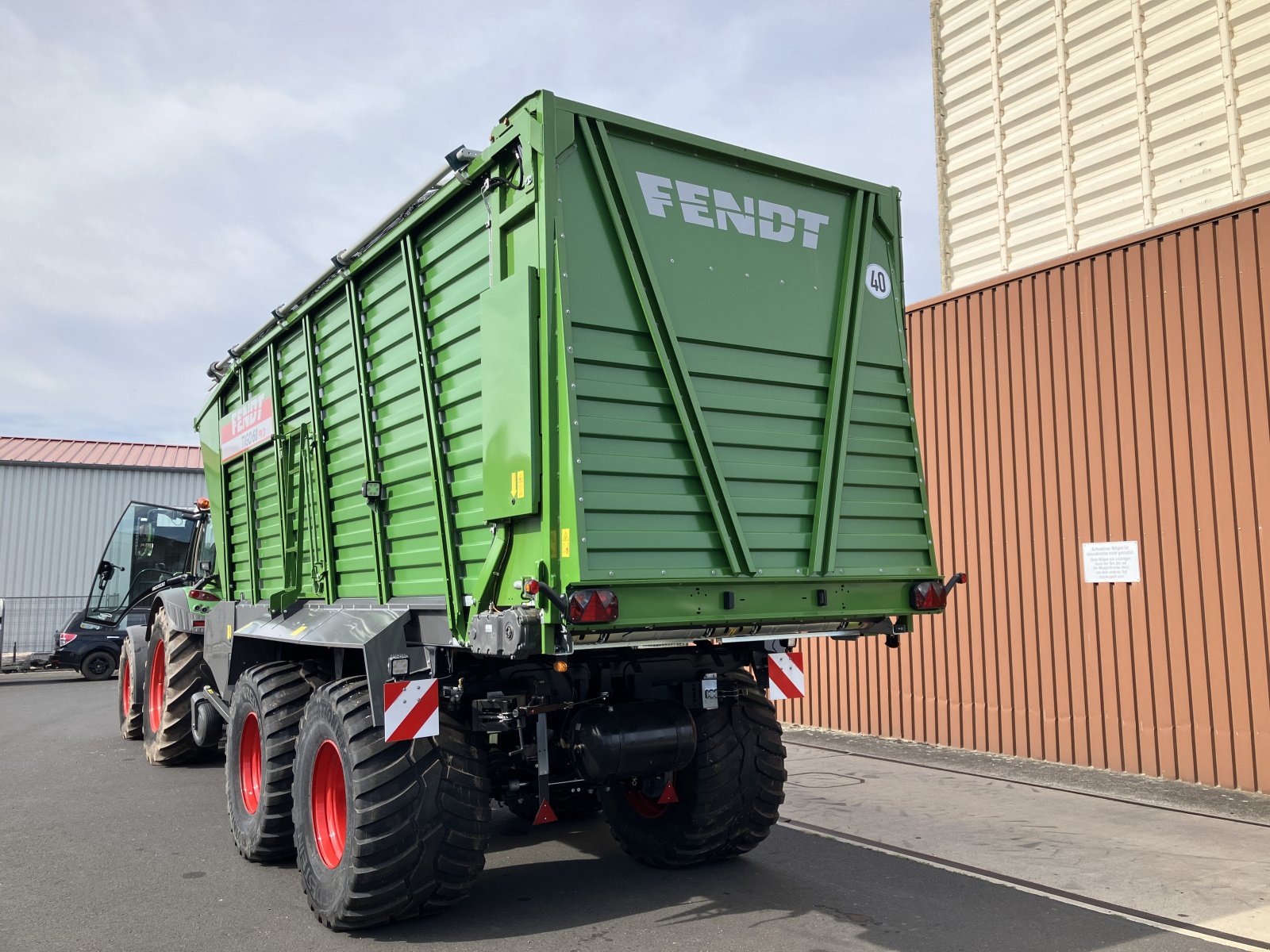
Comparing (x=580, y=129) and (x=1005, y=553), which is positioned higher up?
(x=580, y=129)

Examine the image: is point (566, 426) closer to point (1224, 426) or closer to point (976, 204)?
point (1224, 426)

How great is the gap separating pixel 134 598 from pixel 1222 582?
16674 mm

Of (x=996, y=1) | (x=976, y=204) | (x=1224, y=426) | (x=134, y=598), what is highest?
(x=996, y=1)

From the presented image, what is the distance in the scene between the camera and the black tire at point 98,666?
20062 millimetres

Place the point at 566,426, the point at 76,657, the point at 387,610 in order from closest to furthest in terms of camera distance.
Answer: the point at 566,426 → the point at 387,610 → the point at 76,657

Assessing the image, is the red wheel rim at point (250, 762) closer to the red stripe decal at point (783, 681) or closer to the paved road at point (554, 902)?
the paved road at point (554, 902)

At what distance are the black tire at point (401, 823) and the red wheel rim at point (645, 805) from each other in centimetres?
135

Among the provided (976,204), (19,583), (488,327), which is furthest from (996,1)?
(19,583)

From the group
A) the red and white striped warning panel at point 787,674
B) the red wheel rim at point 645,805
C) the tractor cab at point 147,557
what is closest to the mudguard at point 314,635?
the red wheel rim at point 645,805

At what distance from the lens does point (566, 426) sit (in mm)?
4090

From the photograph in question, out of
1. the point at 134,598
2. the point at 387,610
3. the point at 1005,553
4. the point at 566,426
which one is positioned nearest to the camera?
the point at 566,426

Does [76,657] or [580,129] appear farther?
[76,657]

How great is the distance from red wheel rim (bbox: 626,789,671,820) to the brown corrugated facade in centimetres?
436

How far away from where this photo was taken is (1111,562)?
8102 mm
